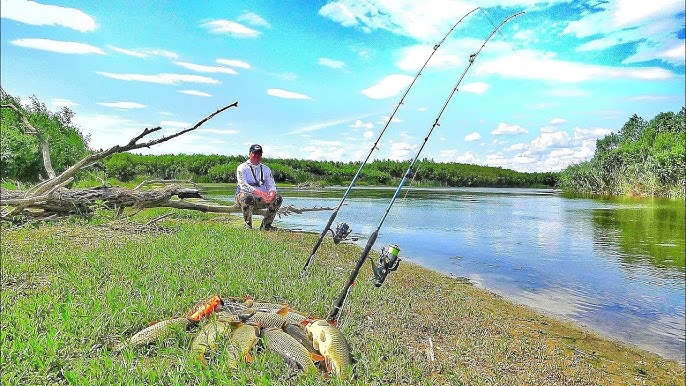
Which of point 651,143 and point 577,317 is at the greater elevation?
point 651,143

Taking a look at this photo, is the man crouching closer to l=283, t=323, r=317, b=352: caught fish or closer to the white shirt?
the white shirt

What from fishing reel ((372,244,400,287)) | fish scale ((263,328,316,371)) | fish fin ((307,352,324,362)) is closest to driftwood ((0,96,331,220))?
fishing reel ((372,244,400,287))

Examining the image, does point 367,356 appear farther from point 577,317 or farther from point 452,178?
point 452,178

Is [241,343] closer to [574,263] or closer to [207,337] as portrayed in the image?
[207,337]

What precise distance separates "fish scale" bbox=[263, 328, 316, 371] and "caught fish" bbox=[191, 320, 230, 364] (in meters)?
0.39

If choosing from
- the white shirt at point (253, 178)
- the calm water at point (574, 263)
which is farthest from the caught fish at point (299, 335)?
the white shirt at point (253, 178)

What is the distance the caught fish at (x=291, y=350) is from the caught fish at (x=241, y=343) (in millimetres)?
126

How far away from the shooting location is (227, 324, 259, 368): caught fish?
398 cm

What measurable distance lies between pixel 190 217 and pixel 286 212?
308 centimetres

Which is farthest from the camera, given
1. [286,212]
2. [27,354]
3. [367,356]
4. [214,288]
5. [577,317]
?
[286,212]

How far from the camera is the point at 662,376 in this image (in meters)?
5.46

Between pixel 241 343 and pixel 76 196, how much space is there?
9.16m

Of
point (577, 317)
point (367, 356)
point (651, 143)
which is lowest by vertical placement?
point (577, 317)

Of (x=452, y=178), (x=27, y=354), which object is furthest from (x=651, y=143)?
(x=27, y=354)
